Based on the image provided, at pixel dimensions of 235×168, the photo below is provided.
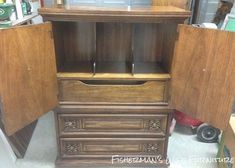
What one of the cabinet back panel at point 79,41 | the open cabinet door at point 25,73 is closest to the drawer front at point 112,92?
the open cabinet door at point 25,73

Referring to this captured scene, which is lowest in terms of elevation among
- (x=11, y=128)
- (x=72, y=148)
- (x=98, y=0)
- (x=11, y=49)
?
(x=72, y=148)

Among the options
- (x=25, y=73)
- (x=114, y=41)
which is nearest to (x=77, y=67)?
(x=114, y=41)

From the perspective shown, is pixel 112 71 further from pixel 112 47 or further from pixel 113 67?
pixel 112 47

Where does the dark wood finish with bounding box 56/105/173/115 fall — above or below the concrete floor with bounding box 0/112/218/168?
above

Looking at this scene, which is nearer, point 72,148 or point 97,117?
point 97,117

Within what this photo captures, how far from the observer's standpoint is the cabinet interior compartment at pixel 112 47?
1.37 metres

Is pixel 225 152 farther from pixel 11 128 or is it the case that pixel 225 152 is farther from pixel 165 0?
pixel 11 128

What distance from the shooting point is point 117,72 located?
1320 millimetres

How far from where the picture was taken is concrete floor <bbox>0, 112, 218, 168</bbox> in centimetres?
155

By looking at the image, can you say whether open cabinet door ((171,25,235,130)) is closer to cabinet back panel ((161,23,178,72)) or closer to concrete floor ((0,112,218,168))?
cabinet back panel ((161,23,178,72))

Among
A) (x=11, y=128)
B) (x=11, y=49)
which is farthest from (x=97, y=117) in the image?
(x=11, y=49)

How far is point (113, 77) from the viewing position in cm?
126

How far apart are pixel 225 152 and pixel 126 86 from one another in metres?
0.76

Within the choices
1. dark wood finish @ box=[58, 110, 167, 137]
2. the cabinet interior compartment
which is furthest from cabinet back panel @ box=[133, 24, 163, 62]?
dark wood finish @ box=[58, 110, 167, 137]
